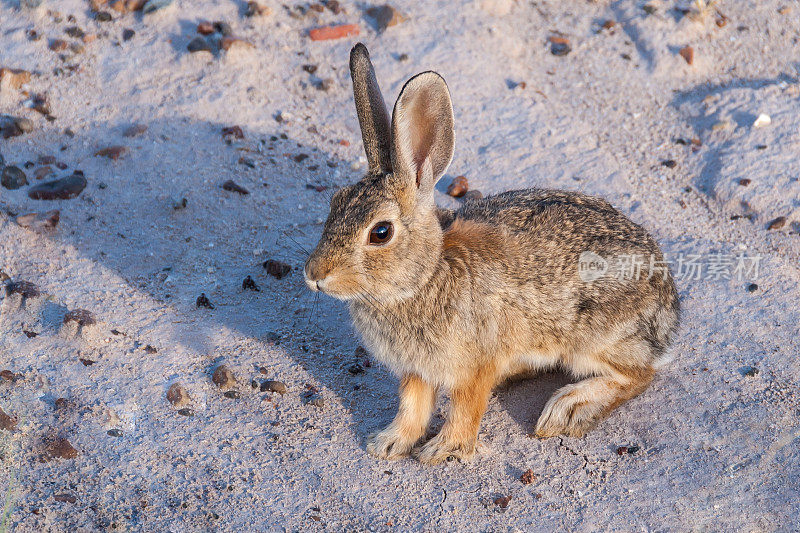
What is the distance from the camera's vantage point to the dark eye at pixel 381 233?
13.7ft

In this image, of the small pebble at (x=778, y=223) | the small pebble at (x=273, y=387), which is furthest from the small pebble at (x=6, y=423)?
the small pebble at (x=778, y=223)

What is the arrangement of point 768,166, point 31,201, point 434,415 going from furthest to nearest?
point 768,166, point 31,201, point 434,415

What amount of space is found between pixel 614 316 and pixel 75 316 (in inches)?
122

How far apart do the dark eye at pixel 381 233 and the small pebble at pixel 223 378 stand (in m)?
1.33

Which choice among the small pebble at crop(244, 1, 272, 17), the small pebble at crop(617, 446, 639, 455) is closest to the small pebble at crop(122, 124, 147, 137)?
the small pebble at crop(244, 1, 272, 17)

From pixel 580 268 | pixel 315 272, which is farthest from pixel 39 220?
pixel 580 268

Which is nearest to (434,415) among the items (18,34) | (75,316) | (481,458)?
(481,458)

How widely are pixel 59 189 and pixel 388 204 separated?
3.06 meters

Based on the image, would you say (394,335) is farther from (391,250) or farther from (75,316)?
(75,316)

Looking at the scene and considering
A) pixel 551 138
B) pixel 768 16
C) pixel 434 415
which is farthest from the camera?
pixel 768 16

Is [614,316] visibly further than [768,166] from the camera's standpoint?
No

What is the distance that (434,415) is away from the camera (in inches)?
196

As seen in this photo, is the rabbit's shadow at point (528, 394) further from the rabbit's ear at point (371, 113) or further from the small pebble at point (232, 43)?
the small pebble at point (232, 43)

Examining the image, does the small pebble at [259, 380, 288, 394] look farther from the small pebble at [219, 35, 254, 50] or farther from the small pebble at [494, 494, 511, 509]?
the small pebble at [219, 35, 254, 50]
